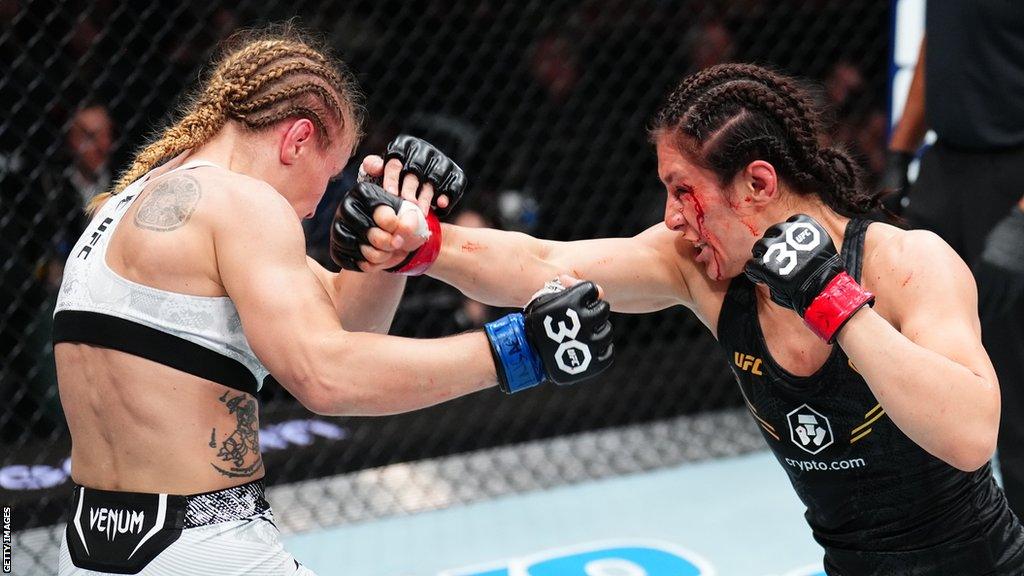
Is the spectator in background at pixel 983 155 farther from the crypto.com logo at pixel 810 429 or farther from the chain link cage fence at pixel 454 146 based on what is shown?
the crypto.com logo at pixel 810 429

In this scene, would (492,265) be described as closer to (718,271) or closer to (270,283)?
(718,271)

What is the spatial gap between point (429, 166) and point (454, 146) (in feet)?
7.26

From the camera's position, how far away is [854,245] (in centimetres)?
173

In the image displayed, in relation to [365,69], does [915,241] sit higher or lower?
higher

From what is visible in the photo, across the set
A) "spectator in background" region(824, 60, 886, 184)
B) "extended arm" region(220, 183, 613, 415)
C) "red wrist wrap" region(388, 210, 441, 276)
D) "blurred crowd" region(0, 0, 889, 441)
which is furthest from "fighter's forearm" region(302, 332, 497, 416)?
"spectator in background" region(824, 60, 886, 184)

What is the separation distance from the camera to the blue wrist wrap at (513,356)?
148 cm

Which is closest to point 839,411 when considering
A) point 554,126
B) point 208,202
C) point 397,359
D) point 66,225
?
point 397,359

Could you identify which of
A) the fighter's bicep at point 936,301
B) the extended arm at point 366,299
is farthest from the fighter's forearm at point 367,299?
the fighter's bicep at point 936,301

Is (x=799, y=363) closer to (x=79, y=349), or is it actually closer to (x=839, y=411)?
(x=839, y=411)

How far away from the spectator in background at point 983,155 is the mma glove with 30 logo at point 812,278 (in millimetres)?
1412

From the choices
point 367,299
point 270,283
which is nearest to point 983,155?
point 367,299

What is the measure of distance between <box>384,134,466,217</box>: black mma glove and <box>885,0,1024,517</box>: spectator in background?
4.88ft

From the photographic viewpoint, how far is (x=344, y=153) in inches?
68.7

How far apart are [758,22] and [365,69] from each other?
159cm
